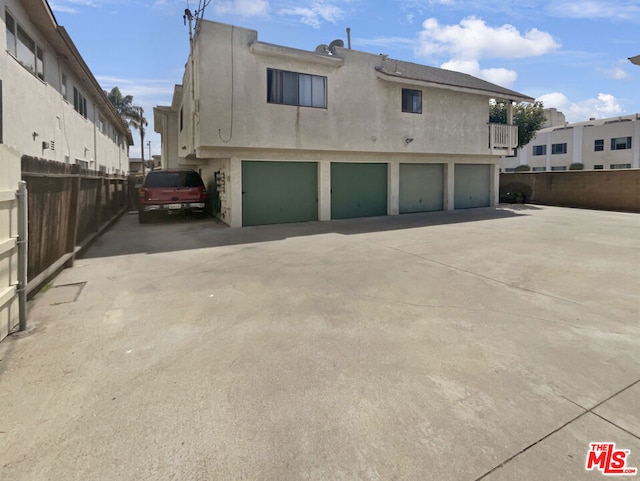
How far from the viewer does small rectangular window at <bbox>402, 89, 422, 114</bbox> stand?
48.3 ft

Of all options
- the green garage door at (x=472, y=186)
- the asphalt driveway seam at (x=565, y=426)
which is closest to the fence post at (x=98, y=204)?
the asphalt driveway seam at (x=565, y=426)

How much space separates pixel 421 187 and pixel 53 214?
46.4ft

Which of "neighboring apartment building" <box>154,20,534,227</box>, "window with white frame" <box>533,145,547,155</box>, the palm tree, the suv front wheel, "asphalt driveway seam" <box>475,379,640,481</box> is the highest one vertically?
the palm tree

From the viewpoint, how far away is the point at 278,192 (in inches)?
526

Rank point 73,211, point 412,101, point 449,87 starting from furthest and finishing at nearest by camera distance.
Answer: point 449,87, point 412,101, point 73,211

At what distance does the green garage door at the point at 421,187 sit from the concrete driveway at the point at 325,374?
989 centimetres

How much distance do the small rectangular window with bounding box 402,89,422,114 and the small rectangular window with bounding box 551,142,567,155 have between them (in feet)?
130

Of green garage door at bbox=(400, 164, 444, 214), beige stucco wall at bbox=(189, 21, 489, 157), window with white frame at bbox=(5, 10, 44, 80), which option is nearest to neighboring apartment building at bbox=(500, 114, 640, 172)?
beige stucco wall at bbox=(189, 21, 489, 157)

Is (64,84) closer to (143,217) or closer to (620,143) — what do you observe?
(143,217)

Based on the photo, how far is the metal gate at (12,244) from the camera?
145 inches

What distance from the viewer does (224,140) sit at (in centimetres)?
1141

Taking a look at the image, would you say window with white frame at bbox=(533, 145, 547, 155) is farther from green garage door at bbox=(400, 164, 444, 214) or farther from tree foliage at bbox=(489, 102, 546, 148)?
green garage door at bbox=(400, 164, 444, 214)

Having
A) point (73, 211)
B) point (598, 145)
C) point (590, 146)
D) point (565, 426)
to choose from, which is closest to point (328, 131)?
point (73, 211)

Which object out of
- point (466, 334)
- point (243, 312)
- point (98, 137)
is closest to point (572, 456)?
point (466, 334)
